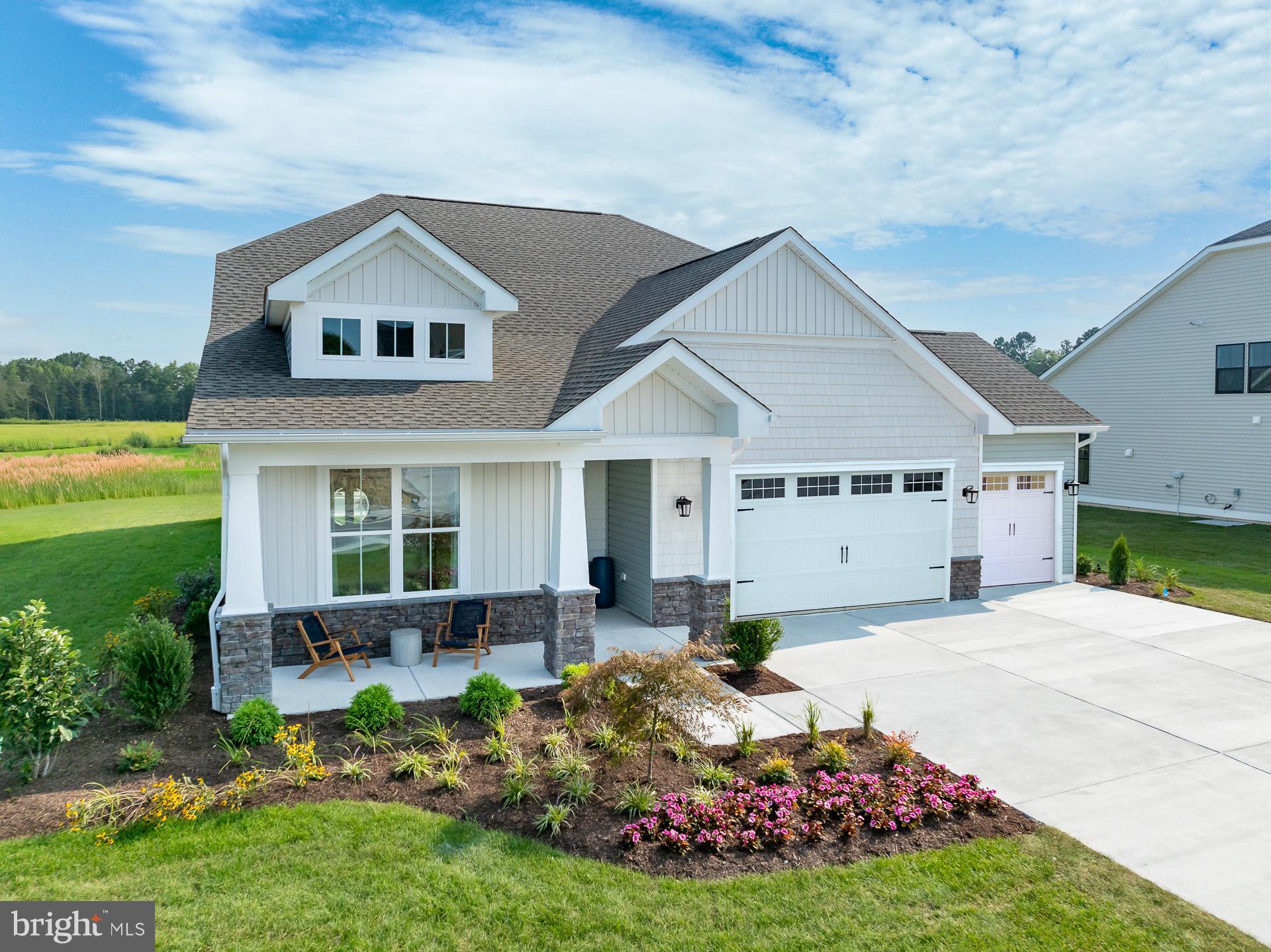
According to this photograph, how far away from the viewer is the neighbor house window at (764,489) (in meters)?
13.5

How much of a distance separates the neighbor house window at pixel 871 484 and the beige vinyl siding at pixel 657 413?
12.7 feet

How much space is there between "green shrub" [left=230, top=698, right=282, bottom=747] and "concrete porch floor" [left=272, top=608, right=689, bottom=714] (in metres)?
0.90

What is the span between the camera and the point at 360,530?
11289 millimetres

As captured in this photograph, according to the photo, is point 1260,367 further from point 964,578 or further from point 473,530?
point 473,530

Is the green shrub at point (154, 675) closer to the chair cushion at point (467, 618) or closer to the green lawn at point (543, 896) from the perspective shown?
the green lawn at point (543, 896)

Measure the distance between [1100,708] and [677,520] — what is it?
20.1 feet

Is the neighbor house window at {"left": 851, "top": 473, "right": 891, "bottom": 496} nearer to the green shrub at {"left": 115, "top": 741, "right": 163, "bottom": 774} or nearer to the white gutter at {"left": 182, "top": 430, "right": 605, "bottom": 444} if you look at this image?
the white gutter at {"left": 182, "top": 430, "right": 605, "bottom": 444}

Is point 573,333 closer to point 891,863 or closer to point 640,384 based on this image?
point 640,384

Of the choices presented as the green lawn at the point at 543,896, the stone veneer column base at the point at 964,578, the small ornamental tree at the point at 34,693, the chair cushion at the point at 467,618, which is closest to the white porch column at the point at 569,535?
the chair cushion at the point at 467,618

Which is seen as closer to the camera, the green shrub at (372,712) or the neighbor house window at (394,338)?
the green shrub at (372,712)

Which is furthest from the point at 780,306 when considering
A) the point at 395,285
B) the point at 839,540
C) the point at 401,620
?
the point at 401,620

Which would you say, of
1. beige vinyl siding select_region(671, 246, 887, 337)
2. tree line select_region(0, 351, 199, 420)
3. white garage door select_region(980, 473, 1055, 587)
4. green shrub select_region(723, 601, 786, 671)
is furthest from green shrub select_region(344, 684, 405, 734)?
tree line select_region(0, 351, 199, 420)

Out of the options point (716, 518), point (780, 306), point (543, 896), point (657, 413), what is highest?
point (780, 306)

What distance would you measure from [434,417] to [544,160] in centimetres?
1245
